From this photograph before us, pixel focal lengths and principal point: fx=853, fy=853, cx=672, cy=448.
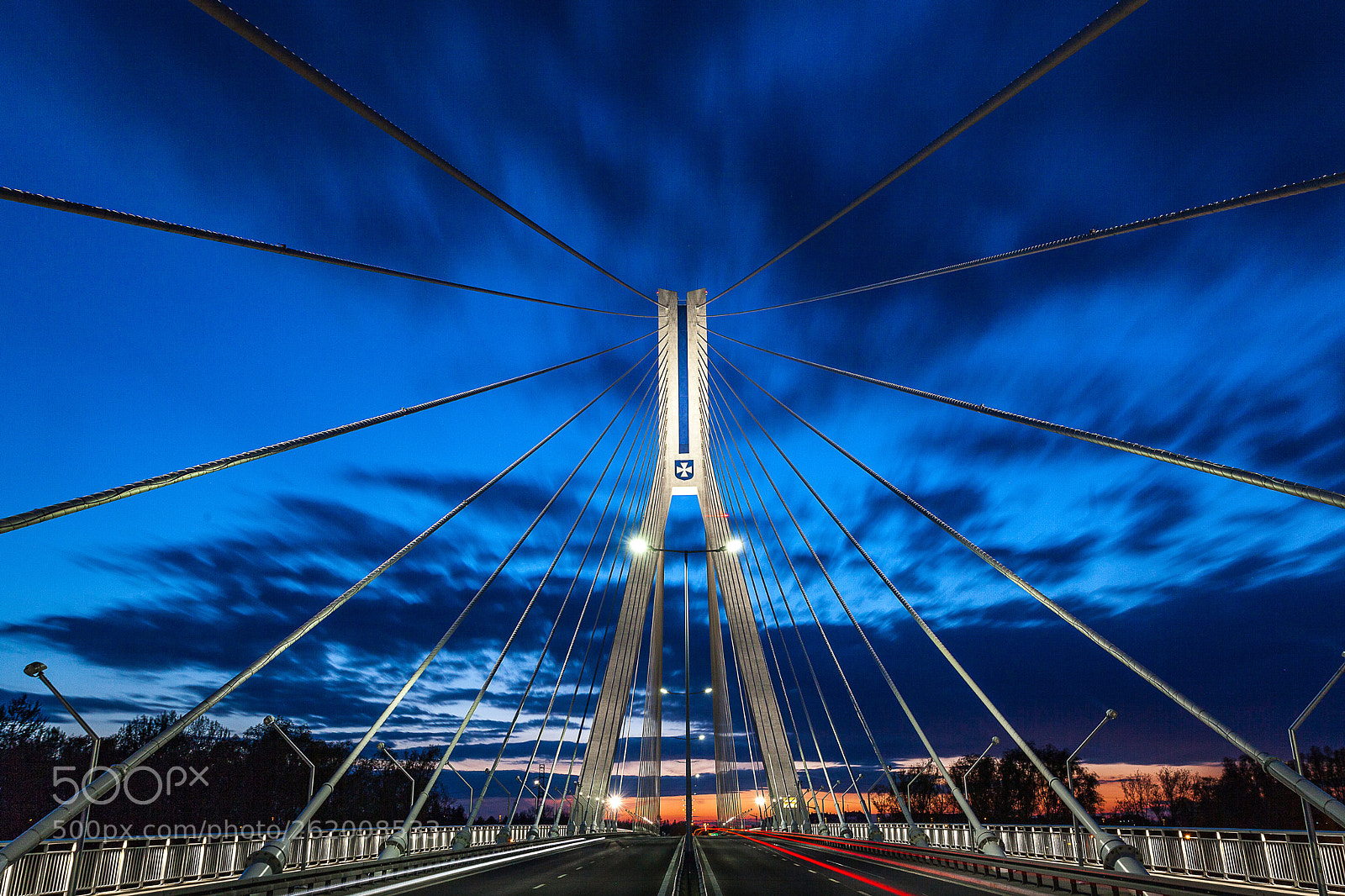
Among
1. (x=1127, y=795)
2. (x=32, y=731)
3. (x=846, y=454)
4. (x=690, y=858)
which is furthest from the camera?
(x=1127, y=795)

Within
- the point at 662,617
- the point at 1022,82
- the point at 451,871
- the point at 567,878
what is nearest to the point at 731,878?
the point at 567,878

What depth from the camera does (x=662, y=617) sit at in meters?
50.0

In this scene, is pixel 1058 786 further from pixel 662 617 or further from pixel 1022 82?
pixel 662 617

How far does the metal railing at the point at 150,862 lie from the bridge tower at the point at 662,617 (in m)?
18.2

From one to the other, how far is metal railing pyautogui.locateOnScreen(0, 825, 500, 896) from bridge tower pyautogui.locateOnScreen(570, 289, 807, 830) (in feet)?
59.7

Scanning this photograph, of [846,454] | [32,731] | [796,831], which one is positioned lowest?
[796,831]

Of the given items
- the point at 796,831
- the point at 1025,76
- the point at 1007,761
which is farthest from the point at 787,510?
the point at 1007,761

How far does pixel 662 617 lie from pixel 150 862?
3221 centimetres

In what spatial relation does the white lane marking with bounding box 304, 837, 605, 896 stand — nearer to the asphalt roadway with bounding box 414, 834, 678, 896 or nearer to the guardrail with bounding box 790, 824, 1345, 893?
the asphalt roadway with bounding box 414, 834, 678, 896

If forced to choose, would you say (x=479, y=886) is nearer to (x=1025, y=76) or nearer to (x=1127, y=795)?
(x=1025, y=76)

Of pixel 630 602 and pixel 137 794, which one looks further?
pixel 137 794

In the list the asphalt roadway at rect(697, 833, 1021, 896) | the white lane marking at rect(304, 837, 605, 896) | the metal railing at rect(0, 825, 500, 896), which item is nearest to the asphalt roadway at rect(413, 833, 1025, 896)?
the asphalt roadway at rect(697, 833, 1021, 896)

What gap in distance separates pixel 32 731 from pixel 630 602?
54.0 metres

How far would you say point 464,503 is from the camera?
20.9m
